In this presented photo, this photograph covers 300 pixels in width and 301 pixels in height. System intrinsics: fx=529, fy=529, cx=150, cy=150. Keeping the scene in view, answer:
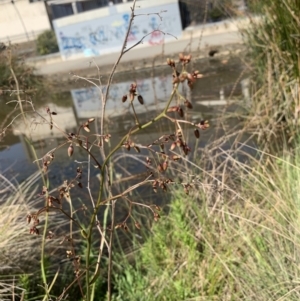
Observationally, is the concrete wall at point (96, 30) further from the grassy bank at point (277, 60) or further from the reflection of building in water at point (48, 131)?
the grassy bank at point (277, 60)

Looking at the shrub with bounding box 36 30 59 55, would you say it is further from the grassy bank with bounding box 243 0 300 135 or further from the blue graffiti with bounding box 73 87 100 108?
the grassy bank with bounding box 243 0 300 135

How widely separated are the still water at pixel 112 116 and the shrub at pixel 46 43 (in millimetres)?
6719

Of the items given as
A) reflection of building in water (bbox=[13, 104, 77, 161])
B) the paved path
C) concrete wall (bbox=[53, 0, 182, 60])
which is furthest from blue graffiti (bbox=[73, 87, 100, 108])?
concrete wall (bbox=[53, 0, 182, 60])

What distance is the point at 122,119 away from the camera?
6848mm

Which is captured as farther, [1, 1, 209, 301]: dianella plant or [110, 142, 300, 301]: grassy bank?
[110, 142, 300, 301]: grassy bank

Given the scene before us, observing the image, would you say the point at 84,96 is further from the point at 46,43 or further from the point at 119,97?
the point at 46,43

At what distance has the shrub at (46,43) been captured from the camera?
17.8 metres

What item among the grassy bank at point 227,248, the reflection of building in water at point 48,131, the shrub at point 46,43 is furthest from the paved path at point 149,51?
the grassy bank at point 227,248

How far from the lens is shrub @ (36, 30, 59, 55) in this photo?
1781 centimetres

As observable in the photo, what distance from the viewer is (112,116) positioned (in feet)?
23.2

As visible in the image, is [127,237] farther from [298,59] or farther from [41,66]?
[41,66]

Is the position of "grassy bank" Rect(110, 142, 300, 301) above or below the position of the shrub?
above

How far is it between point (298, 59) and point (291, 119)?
1.40 ft

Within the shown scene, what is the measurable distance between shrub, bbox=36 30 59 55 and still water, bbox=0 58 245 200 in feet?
22.0
